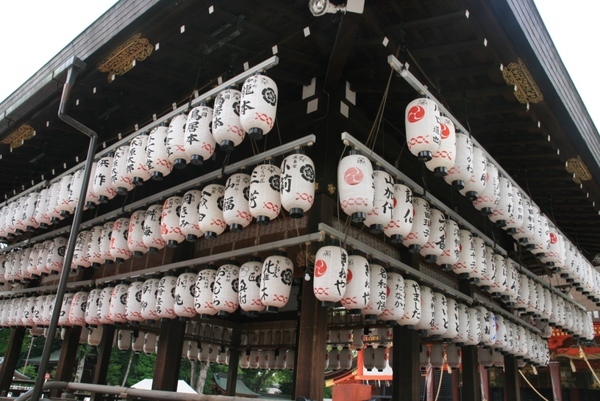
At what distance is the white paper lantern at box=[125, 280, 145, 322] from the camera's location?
778 centimetres

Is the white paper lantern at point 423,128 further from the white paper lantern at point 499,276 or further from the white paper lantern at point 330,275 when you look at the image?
the white paper lantern at point 499,276

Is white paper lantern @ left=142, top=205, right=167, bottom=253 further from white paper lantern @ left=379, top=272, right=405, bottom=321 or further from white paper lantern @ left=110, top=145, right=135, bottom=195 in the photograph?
white paper lantern @ left=379, top=272, right=405, bottom=321

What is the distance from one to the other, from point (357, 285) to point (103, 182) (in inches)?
176

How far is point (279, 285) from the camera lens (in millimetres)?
5863

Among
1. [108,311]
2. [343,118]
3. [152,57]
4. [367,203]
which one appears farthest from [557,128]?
[108,311]

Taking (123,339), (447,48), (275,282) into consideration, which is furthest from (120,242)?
(123,339)

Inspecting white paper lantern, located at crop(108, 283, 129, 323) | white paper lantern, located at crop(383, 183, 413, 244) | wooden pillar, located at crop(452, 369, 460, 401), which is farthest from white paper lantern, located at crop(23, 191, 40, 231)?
wooden pillar, located at crop(452, 369, 460, 401)

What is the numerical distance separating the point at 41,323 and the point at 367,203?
27.2ft

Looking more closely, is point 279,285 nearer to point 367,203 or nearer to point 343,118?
point 367,203

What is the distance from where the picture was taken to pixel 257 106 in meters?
5.46

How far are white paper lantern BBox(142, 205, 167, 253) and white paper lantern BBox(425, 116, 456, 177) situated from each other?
4.24 meters

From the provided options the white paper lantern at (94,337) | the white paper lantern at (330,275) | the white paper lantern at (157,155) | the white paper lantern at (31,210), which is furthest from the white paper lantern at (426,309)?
the white paper lantern at (94,337)

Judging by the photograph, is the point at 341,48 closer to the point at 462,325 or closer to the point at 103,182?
the point at 103,182

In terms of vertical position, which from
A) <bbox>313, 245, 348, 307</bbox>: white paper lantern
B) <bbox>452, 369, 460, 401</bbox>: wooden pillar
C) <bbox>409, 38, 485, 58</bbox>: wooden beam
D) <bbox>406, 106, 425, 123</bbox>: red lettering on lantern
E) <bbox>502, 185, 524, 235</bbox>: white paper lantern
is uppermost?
<bbox>409, 38, 485, 58</bbox>: wooden beam
